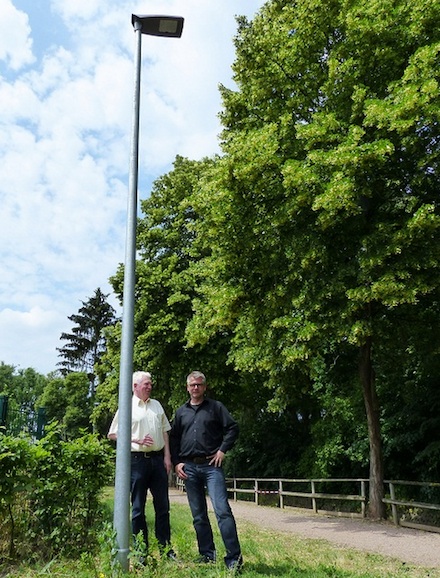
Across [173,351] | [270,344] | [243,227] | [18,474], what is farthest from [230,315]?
[173,351]

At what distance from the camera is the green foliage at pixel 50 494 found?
5.47 meters

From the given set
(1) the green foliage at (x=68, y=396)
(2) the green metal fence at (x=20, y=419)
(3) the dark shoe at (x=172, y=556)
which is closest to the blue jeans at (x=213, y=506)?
(3) the dark shoe at (x=172, y=556)

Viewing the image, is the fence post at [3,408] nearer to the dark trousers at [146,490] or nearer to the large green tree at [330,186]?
the dark trousers at [146,490]

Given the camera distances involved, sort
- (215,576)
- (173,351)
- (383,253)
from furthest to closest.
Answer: (173,351)
(383,253)
(215,576)

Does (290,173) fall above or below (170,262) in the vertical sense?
below

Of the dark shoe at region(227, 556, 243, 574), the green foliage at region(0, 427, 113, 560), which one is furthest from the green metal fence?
the dark shoe at region(227, 556, 243, 574)

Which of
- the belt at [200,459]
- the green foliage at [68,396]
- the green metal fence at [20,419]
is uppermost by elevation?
the green foliage at [68,396]

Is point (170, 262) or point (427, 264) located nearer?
point (427, 264)

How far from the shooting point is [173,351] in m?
22.4

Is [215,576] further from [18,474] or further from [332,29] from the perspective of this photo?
[332,29]

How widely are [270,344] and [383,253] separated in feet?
12.1

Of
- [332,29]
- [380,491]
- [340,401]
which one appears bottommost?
[380,491]

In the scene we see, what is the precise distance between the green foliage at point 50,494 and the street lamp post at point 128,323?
3.39 ft

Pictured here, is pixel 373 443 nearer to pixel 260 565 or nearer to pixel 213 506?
pixel 260 565
